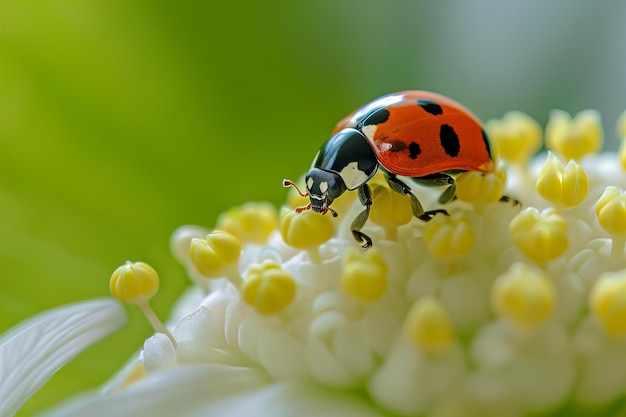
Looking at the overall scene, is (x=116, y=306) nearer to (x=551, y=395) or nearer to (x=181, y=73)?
(x=551, y=395)

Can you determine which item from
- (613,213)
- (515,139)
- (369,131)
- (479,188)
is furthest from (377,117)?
(515,139)

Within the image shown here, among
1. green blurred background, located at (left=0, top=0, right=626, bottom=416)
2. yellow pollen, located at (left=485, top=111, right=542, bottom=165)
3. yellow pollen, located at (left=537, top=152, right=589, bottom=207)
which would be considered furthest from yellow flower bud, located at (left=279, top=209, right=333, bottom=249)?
green blurred background, located at (left=0, top=0, right=626, bottom=416)

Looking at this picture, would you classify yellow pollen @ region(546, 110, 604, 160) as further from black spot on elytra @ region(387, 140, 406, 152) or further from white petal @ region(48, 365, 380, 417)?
white petal @ region(48, 365, 380, 417)

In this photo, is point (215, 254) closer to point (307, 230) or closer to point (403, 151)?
point (307, 230)

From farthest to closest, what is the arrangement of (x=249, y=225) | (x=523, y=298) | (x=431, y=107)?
(x=249, y=225) < (x=431, y=107) < (x=523, y=298)

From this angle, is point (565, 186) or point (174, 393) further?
point (565, 186)
